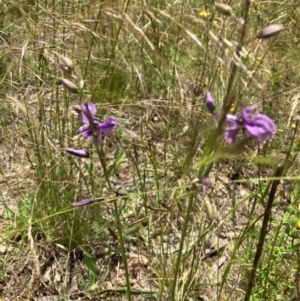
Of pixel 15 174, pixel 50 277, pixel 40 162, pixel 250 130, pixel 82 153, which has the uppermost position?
pixel 250 130

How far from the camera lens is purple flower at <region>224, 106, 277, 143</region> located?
67 centimetres

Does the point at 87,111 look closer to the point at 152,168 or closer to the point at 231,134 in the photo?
the point at 231,134

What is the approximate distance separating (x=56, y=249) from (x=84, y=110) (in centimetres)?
89

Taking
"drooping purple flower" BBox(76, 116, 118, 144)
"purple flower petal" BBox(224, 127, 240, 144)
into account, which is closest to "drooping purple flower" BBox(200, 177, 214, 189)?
"purple flower petal" BBox(224, 127, 240, 144)

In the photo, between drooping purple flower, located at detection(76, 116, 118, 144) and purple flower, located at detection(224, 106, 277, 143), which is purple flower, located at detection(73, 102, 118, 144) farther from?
purple flower, located at detection(224, 106, 277, 143)

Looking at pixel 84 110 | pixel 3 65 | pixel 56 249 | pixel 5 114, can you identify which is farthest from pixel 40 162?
Answer: pixel 84 110

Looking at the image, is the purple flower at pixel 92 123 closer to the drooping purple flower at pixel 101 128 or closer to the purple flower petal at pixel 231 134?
the drooping purple flower at pixel 101 128

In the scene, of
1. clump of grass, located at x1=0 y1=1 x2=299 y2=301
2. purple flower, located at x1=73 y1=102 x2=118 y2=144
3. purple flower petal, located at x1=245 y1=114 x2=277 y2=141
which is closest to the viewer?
purple flower petal, located at x1=245 y1=114 x2=277 y2=141

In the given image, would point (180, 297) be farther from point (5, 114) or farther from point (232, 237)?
point (5, 114)

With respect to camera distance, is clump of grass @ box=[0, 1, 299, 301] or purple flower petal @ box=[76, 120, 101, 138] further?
clump of grass @ box=[0, 1, 299, 301]

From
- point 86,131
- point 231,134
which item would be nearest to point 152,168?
point 86,131

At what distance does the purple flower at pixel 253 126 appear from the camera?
26.3 inches

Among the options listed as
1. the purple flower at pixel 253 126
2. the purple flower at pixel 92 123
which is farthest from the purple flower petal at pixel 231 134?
the purple flower at pixel 92 123

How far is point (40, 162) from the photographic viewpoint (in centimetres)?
150
